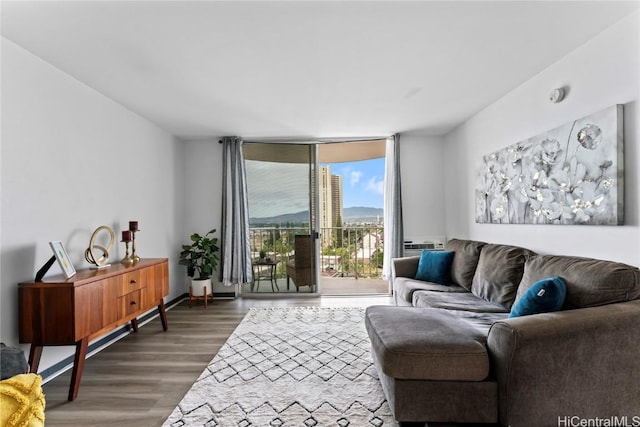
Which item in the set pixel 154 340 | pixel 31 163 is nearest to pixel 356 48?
pixel 31 163

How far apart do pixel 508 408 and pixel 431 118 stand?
3.20 metres

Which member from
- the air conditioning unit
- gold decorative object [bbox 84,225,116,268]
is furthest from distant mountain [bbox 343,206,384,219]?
gold decorative object [bbox 84,225,116,268]

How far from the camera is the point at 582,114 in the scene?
86.0 inches

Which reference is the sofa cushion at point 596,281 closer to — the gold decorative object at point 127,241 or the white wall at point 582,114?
the white wall at point 582,114

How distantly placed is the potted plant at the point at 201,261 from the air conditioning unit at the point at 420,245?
2.83 m

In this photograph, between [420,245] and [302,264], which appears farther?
[302,264]

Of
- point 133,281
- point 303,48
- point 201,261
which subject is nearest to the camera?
point 303,48

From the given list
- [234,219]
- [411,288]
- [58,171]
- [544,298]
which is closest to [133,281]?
[58,171]

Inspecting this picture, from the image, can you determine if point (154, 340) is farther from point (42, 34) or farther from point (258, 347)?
point (42, 34)

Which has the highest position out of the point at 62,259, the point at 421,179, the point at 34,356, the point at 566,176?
the point at 421,179

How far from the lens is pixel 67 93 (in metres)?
2.56

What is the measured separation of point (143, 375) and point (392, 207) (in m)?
3.56

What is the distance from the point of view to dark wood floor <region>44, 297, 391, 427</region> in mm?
1898

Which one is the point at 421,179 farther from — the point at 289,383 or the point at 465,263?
the point at 289,383
